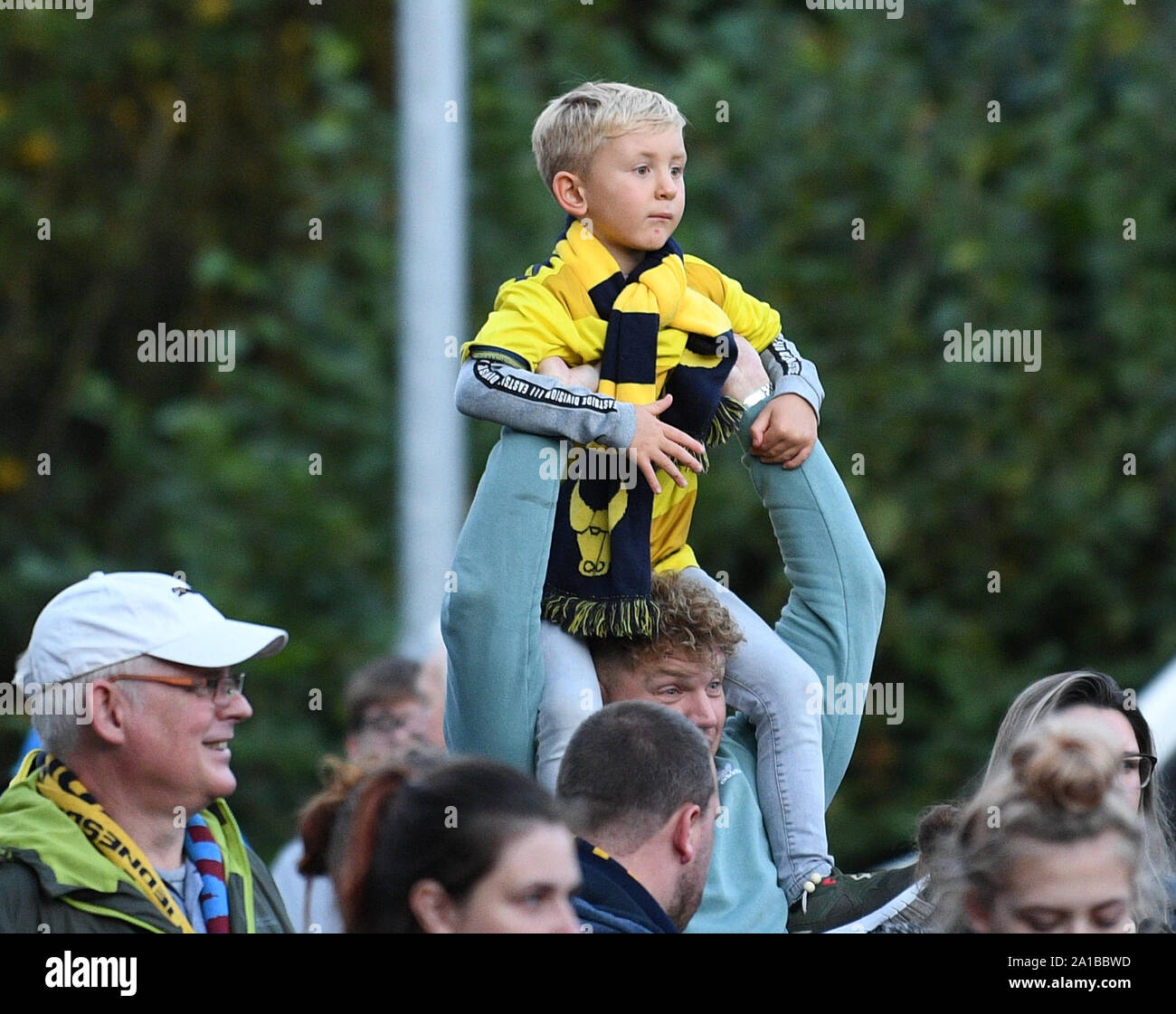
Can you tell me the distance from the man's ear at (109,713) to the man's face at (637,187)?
998 mm

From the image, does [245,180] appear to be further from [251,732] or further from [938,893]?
[938,893]

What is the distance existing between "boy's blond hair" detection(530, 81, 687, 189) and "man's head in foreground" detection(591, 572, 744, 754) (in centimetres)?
66

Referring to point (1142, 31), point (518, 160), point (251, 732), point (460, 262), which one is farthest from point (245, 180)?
point (1142, 31)

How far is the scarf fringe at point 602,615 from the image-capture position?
2.71 meters

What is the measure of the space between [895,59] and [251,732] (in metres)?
4.17

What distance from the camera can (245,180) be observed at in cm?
944

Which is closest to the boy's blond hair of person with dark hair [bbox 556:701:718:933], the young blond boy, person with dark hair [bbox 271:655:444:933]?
the young blond boy

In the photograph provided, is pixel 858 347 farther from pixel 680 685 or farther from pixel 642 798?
pixel 642 798

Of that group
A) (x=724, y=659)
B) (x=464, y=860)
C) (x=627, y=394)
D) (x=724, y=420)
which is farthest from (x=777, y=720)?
(x=464, y=860)

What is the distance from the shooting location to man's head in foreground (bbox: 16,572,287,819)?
8.64 ft

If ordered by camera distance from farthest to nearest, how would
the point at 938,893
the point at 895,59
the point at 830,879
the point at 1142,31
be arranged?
the point at 895,59
the point at 1142,31
the point at 830,879
the point at 938,893

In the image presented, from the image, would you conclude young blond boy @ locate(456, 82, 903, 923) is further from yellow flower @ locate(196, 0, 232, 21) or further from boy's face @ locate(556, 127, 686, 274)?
yellow flower @ locate(196, 0, 232, 21)

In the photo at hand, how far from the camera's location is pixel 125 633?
2.66 m

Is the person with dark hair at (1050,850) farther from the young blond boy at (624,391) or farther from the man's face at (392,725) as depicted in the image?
the man's face at (392,725)
